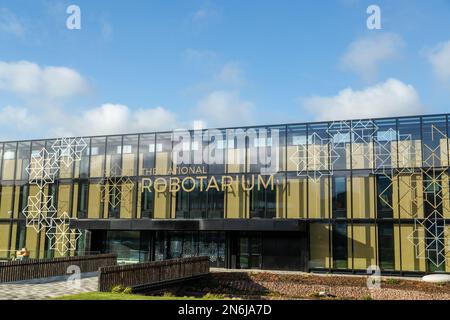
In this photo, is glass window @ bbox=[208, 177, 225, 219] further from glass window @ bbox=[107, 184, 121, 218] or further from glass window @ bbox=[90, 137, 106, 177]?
glass window @ bbox=[90, 137, 106, 177]

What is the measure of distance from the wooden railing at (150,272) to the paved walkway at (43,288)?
0.92 m

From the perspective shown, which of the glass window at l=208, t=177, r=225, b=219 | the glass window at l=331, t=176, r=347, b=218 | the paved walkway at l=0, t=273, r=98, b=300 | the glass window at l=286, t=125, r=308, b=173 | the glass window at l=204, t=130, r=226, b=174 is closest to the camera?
the paved walkway at l=0, t=273, r=98, b=300

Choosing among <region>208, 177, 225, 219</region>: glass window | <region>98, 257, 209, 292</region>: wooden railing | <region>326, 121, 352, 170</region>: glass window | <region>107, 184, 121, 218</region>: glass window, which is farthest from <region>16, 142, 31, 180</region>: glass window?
<region>326, 121, 352, 170</region>: glass window

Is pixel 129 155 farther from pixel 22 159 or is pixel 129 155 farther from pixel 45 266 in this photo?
pixel 45 266

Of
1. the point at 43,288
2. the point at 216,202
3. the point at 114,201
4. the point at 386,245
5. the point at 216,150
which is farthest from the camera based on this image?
the point at 114,201

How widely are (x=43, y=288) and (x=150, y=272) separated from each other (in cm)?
461

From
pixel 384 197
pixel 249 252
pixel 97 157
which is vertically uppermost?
pixel 97 157

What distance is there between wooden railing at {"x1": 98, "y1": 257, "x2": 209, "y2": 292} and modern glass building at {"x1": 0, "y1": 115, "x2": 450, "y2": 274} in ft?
13.7

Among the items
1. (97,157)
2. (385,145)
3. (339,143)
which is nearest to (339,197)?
(339,143)

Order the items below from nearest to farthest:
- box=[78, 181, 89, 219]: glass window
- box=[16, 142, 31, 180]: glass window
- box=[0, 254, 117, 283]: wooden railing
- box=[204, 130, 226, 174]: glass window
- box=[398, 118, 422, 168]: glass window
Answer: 1. box=[0, 254, 117, 283]: wooden railing
2. box=[398, 118, 422, 168]: glass window
3. box=[204, 130, 226, 174]: glass window
4. box=[78, 181, 89, 219]: glass window
5. box=[16, 142, 31, 180]: glass window

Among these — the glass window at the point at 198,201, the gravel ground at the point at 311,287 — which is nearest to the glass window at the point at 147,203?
the glass window at the point at 198,201

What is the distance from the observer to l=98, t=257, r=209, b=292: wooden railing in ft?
62.6

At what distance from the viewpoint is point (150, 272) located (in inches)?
Result: 874
